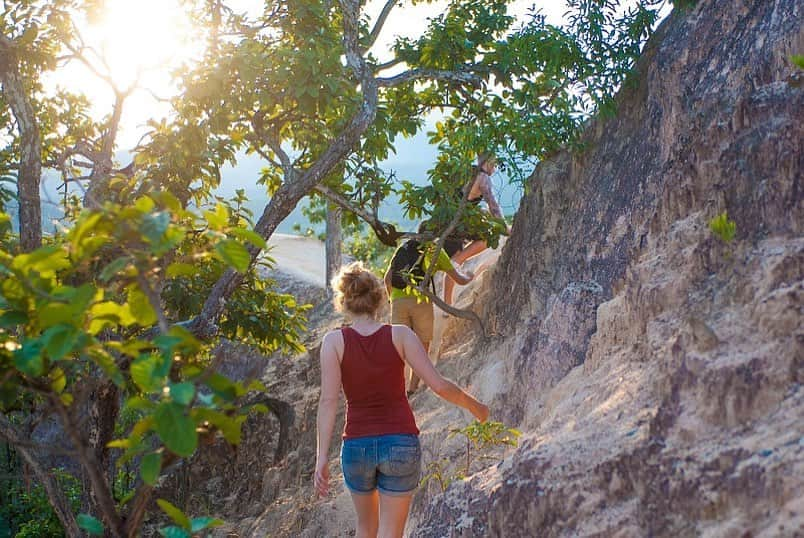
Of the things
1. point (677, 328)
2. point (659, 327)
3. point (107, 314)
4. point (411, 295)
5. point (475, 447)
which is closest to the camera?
point (107, 314)

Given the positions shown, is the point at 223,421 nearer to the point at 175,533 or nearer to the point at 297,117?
the point at 175,533

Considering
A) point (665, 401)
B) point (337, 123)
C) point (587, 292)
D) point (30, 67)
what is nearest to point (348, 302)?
point (665, 401)

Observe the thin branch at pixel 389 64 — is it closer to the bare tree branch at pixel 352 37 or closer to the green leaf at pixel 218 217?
the bare tree branch at pixel 352 37

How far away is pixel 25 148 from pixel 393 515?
6354mm

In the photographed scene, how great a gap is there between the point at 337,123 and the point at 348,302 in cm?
533

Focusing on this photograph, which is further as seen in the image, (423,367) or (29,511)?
(29,511)

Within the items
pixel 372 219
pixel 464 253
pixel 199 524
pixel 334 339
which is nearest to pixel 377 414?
pixel 334 339

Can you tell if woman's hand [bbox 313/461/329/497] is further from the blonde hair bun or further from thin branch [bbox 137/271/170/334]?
thin branch [bbox 137/271/170/334]

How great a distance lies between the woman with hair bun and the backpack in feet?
13.8

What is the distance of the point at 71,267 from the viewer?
2980mm

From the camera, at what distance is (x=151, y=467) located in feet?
9.30

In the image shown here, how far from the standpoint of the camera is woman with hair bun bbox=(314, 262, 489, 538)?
4.49 m

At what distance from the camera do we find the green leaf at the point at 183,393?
2547mm

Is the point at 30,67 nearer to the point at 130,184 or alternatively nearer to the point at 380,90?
the point at 130,184
